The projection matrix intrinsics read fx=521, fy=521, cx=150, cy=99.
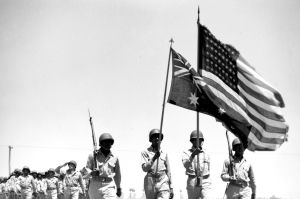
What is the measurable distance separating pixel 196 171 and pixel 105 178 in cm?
237

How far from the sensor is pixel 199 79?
1214cm

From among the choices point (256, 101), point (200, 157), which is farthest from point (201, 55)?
point (200, 157)

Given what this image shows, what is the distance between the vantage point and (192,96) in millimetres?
12133

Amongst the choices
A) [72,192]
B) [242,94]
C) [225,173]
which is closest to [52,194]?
[72,192]

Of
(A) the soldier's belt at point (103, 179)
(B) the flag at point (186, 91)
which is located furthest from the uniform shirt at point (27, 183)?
(B) the flag at point (186, 91)

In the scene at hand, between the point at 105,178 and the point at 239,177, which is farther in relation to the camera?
the point at 239,177

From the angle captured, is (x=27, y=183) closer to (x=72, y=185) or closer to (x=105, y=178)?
(x=72, y=185)

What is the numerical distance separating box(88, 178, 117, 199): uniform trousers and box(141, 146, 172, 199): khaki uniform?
0.88 m

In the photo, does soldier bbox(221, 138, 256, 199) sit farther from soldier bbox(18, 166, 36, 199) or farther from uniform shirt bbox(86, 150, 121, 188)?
soldier bbox(18, 166, 36, 199)

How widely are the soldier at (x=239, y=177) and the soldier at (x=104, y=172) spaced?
2.79 metres

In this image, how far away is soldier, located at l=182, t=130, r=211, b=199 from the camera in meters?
13.2

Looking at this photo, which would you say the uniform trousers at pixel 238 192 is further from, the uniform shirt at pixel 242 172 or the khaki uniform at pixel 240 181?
the uniform shirt at pixel 242 172

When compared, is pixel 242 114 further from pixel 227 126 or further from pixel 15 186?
pixel 15 186

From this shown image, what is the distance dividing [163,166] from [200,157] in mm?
1047
